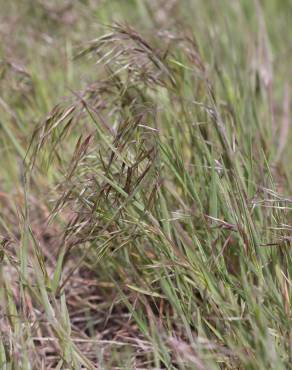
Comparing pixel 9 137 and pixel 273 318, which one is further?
pixel 9 137

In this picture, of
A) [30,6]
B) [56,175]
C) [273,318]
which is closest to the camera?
[273,318]

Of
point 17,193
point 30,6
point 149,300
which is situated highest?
point 30,6

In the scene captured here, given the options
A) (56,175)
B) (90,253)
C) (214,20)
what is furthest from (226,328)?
(214,20)

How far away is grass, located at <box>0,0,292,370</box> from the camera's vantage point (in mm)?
1350

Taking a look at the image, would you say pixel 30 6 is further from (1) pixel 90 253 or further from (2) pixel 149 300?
(2) pixel 149 300

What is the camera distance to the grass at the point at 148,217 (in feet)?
4.43

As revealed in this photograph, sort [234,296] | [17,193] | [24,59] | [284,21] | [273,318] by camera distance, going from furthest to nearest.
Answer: [284,21] < [24,59] < [17,193] < [234,296] < [273,318]

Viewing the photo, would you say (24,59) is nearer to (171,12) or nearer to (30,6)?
(30,6)

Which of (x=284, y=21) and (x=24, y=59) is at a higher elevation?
(x=24, y=59)

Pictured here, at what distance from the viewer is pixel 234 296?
1423 mm

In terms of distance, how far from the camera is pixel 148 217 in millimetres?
1429

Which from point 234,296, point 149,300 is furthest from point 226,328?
point 149,300

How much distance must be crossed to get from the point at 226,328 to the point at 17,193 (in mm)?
885

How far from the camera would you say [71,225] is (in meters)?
1.47
